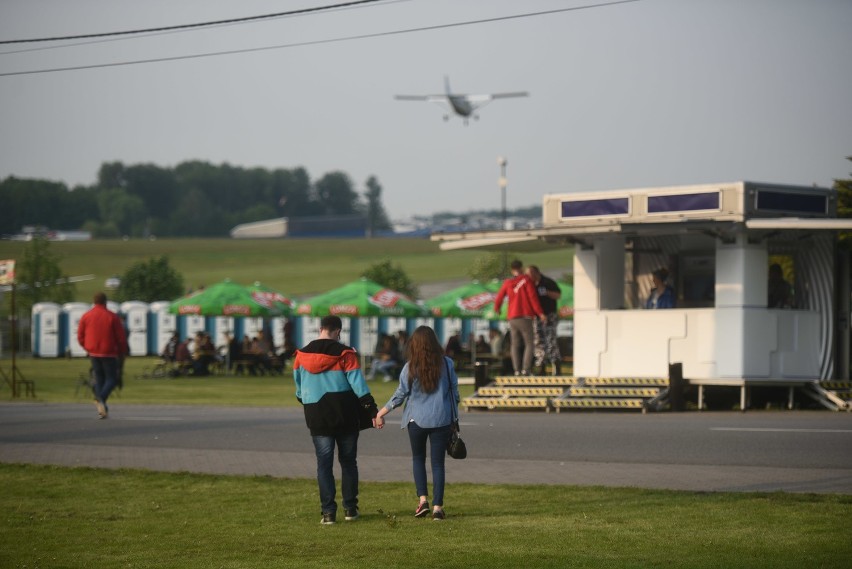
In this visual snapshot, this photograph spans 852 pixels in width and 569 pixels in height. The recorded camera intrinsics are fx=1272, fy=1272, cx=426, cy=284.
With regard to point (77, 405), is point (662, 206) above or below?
above

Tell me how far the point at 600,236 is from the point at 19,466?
11.2 m

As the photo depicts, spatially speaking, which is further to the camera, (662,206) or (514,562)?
(662,206)

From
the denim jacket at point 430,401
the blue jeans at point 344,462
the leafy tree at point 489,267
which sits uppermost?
the leafy tree at point 489,267

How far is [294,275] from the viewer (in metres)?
107

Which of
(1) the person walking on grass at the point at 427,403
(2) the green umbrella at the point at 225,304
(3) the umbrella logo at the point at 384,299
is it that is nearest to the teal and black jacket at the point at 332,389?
(1) the person walking on grass at the point at 427,403

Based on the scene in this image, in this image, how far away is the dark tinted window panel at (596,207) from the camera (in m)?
21.4

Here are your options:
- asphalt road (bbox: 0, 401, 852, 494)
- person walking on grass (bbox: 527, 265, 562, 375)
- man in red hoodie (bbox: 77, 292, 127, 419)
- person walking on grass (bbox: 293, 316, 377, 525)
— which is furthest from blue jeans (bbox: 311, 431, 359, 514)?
person walking on grass (bbox: 527, 265, 562, 375)

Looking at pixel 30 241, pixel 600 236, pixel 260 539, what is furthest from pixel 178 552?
pixel 30 241

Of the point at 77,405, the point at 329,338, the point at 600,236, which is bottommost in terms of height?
the point at 77,405

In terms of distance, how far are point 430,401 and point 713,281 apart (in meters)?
13.5

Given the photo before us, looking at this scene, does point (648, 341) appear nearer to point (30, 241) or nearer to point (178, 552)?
point (178, 552)

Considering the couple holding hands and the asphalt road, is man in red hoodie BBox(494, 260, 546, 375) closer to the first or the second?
the asphalt road

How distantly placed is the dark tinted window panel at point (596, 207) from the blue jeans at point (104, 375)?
26.4ft

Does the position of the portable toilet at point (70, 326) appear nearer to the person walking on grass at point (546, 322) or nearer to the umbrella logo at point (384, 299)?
the umbrella logo at point (384, 299)
